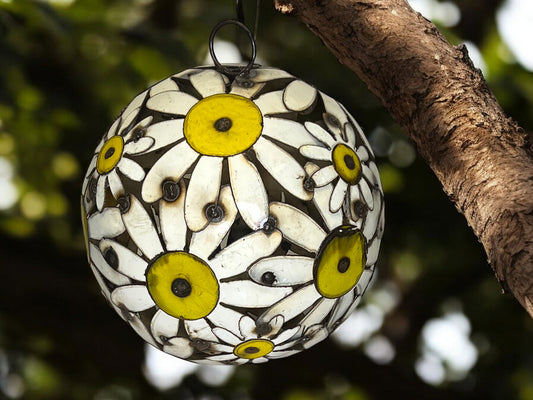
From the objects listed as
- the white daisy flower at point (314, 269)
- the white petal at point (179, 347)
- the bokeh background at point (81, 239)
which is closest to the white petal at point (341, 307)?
the white daisy flower at point (314, 269)

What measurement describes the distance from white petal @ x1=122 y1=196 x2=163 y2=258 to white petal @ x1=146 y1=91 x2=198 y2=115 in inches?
5.2

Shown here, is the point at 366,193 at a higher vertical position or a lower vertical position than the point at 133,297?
higher

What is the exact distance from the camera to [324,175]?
1.02m

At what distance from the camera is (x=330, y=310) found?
110 cm

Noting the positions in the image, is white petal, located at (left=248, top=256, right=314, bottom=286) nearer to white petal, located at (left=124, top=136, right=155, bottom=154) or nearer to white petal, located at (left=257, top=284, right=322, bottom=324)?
white petal, located at (left=257, top=284, right=322, bottom=324)

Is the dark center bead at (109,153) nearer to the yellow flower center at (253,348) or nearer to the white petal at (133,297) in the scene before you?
the white petal at (133,297)

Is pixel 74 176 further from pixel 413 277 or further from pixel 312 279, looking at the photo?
pixel 312 279

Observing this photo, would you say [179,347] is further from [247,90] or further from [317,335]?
[247,90]

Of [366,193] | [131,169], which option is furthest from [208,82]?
[366,193]

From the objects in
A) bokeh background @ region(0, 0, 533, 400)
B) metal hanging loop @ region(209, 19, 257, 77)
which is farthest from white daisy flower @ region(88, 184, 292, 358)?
bokeh background @ region(0, 0, 533, 400)

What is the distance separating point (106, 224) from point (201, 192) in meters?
0.17

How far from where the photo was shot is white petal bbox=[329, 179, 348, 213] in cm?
102

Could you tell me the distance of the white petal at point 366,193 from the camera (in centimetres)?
108

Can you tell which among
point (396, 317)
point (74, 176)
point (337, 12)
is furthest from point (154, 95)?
point (396, 317)
